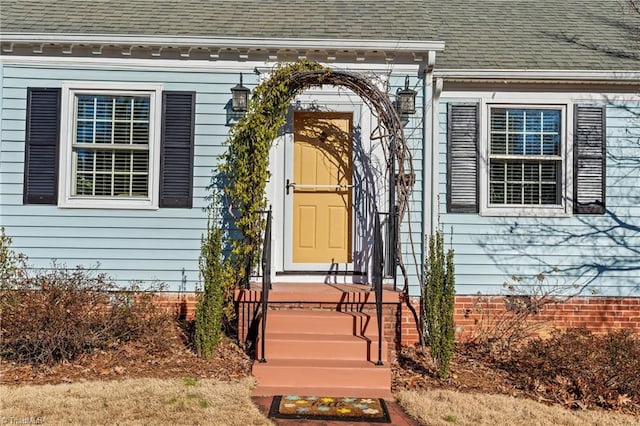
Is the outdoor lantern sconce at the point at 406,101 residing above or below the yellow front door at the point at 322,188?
above

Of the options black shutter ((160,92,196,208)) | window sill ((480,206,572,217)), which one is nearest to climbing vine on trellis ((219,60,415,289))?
black shutter ((160,92,196,208))

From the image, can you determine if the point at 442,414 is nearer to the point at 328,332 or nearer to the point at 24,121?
the point at 328,332

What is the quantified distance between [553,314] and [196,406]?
463cm

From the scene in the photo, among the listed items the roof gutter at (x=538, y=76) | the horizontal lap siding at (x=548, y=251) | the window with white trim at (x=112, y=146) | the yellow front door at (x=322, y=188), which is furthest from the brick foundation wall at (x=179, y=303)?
the roof gutter at (x=538, y=76)

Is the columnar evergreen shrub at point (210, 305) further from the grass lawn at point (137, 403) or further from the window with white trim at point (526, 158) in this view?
the window with white trim at point (526, 158)

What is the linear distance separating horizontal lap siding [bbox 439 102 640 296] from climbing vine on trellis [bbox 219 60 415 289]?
89cm

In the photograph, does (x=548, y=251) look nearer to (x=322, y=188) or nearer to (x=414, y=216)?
(x=414, y=216)

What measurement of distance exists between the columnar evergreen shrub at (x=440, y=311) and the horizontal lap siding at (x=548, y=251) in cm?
160

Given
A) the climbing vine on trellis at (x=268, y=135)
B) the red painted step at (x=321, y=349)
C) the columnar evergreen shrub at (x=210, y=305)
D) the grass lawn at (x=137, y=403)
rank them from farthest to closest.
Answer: the climbing vine on trellis at (x=268, y=135) → the columnar evergreen shrub at (x=210, y=305) → the red painted step at (x=321, y=349) → the grass lawn at (x=137, y=403)

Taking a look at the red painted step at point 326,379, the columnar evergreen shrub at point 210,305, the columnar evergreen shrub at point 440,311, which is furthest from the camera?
the columnar evergreen shrub at point 210,305

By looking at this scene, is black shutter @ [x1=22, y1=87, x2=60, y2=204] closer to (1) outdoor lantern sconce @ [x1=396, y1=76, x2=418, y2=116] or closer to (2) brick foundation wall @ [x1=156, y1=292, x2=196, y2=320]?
(2) brick foundation wall @ [x1=156, y1=292, x2=196, y2=320]

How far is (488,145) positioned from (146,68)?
4385 mm

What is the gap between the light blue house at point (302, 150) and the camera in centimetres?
610

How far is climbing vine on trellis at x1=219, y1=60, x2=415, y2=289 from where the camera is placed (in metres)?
5.69
